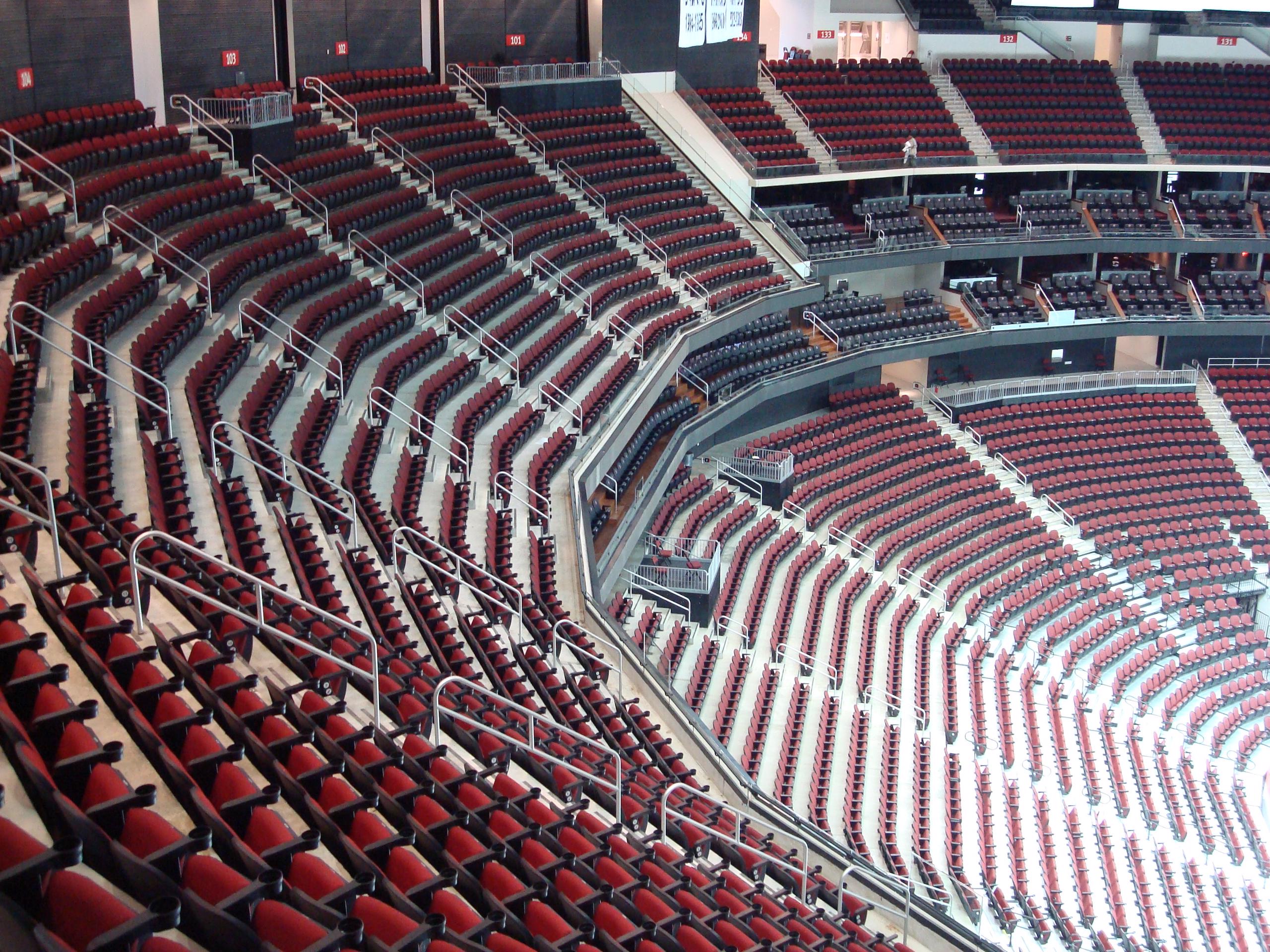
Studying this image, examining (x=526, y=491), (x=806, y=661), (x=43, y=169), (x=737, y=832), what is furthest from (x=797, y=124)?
(x=737, y=832)

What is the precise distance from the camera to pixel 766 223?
795 inches

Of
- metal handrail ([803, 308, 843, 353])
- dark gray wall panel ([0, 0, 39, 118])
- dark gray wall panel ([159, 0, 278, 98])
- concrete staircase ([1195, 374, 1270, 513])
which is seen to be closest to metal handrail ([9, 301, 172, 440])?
dark gray wall panel ([0, 0, 39, 118])

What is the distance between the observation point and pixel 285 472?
8.62 meters

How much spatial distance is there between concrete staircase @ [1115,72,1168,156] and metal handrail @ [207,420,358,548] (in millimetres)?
18624

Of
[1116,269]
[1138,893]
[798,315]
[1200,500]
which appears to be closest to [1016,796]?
[1138,893]

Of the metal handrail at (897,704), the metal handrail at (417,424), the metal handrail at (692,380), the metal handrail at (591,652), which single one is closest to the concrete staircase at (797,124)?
the metal handrail at (692,380)

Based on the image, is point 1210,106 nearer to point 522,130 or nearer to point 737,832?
point 522,130

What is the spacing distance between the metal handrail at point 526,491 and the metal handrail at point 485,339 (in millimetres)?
2365

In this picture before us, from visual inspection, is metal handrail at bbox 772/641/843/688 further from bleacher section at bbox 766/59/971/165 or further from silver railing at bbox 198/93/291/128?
bleacher section at bbox 766/59/971/165

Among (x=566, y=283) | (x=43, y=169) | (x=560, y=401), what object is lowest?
(x=560, y=401)

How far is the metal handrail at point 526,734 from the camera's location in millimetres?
5461

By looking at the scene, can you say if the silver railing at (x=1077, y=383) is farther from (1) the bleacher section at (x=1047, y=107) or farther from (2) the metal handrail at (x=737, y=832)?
(2) the metal handrail at (x=737, y=832)

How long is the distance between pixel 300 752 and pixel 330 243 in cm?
1078

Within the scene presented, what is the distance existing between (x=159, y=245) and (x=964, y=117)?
52.8ft
